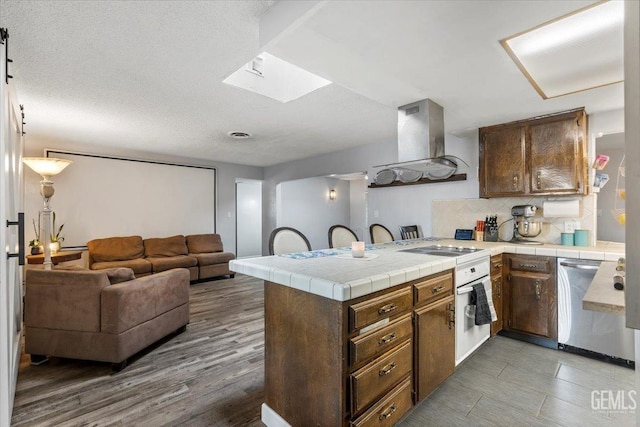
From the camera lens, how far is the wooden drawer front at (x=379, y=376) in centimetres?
136

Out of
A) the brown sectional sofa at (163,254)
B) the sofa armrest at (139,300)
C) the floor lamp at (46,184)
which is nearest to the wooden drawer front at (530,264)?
the sofa armrest at (139,300)

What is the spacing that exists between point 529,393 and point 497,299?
2.97ft

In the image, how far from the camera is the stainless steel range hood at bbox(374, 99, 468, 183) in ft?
8.21

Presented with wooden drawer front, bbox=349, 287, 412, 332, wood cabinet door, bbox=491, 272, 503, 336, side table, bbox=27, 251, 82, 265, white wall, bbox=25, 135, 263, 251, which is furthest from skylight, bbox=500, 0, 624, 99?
white wall, bbox=25, 135, 263, 251

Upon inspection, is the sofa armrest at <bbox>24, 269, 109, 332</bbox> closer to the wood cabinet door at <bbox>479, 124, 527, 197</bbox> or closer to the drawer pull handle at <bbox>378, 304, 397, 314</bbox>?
the drawer pull handle at <bbox>378, 304, 397, 314</bbox>

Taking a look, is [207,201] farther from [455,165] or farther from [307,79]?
[455,165]

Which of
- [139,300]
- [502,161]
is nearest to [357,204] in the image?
[502,161]

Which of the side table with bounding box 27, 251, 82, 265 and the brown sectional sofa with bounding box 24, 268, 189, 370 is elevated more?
the side table with bounding box 27, 251, 82, 265

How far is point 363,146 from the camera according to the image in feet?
16.3

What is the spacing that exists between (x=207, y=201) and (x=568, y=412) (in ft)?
20.1

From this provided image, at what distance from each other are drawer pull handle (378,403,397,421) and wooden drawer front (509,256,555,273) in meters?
2.00

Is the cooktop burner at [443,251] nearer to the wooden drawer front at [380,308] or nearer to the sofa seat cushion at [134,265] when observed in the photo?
the wooden drawer front at [380,308]

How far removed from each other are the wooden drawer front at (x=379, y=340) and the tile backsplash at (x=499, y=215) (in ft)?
7.87

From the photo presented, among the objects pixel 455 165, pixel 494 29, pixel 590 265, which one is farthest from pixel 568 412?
pixel 494 29
